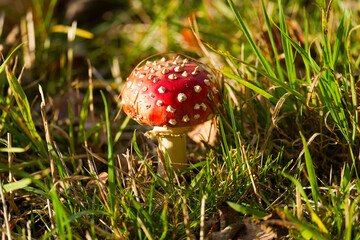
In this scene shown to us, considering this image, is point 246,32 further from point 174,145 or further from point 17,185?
point 17,185

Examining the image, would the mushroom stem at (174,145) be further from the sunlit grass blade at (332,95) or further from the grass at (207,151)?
the sunlit grass blade at (332,95)

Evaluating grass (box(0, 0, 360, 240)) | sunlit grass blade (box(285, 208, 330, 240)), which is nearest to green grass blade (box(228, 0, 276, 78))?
grass (box(0, 0, 360, 240))

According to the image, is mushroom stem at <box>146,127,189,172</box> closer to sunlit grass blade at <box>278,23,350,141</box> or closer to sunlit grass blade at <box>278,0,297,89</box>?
sunlit grass blade at <box>278,0,297,89</box>

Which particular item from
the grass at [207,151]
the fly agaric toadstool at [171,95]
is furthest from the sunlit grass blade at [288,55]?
the fly agaric toadstool at [171,95]

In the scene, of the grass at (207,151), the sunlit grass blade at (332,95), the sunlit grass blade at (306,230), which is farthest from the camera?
the sunlit grass blade at (332,95)

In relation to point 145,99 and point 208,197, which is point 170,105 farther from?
point 208,197

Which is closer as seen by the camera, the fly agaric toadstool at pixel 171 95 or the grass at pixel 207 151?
the grass at pixel 207 151

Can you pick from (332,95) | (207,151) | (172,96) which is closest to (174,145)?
(207,151)
